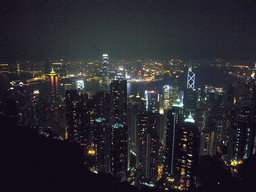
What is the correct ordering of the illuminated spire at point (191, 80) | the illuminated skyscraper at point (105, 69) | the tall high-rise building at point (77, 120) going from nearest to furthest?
the tall high-rise building at point (77, 120)
the illuminated spire at point (191, 80)
the illuminated skyscraper at point (105, 69)

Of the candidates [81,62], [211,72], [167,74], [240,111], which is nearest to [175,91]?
[167,74]

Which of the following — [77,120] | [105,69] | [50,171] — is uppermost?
[105,69]

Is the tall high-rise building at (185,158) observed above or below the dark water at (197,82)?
below

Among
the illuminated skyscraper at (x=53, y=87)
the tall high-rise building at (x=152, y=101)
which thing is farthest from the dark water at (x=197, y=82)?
the illuminated skyscraper at (x=53, y=87)

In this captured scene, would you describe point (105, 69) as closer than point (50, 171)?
No

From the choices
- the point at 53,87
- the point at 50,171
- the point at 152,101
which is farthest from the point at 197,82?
the point at 50,171

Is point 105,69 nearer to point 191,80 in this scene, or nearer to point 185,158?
point 191,80

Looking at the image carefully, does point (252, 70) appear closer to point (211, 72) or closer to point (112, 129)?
point (211, 72)

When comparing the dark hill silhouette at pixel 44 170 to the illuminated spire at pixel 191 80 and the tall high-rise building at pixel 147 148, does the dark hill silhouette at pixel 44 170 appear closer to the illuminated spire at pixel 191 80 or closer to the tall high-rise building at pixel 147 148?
the tall high-rise building at pixel 147 148
